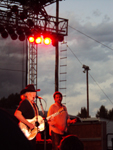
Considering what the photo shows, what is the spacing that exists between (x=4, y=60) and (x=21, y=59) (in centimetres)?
99

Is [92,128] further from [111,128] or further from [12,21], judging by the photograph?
[111,128]

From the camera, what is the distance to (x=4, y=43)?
1503cm

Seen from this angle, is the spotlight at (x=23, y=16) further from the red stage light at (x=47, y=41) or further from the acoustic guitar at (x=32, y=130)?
the acoustic guitar at (x=32, y=130)

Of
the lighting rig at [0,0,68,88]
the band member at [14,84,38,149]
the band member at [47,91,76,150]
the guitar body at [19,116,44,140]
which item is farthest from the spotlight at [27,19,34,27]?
the guitar body at [19,116,44,140]

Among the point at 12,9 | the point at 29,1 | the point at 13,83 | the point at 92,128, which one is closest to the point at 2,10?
the point at 12,9

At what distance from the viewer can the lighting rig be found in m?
12.2

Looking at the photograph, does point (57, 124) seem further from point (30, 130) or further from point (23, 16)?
point (23, 16)

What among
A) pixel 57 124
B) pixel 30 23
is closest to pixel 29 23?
pixel 30 23

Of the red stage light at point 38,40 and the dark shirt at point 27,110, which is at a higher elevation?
the red stage light at point 38,40

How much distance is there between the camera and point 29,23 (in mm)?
12398

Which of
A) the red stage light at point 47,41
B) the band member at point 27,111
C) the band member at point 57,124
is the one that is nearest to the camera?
the band member at point 27,111

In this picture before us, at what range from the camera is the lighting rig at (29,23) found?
1216 centimetres

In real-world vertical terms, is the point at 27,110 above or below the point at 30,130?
above

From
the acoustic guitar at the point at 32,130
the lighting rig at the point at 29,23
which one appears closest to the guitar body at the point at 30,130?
the acoustic guitar at the point at 32,130
